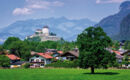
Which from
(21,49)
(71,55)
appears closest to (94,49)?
(71,55)

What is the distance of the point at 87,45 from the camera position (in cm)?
5381

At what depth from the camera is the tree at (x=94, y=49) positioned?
172ft

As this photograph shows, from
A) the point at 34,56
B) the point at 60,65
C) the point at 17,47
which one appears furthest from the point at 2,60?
the point at 17,47

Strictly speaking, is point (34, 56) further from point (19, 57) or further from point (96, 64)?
point (96, 64)

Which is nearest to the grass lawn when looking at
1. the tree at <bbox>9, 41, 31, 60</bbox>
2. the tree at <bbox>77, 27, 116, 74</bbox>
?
the tree at <bbox>77, 27, 116, 74</bbox>

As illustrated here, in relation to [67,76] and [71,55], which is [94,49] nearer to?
[67,76]

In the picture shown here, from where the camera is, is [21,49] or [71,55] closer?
[71,55]

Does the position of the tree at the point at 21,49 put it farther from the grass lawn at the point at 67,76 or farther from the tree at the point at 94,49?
the tree at the point at 94,49

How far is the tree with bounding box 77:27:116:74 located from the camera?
52.4 m

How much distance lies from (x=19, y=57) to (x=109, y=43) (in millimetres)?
75046

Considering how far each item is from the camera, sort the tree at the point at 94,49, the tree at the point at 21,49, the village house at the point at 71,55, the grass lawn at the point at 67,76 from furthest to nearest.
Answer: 1. the tree at the point at 21,49
2. the village house at the point at 71,55
3. the tree at the point at 94,49
4. the grass lawn at the point at 67,76

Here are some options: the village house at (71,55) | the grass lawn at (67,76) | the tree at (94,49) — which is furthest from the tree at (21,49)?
the tree at (94,49)

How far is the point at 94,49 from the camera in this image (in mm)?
52688

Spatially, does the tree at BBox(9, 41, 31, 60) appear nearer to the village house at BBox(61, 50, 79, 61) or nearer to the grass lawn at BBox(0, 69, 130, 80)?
the village house at BBox(61, 50, 79, 61)
